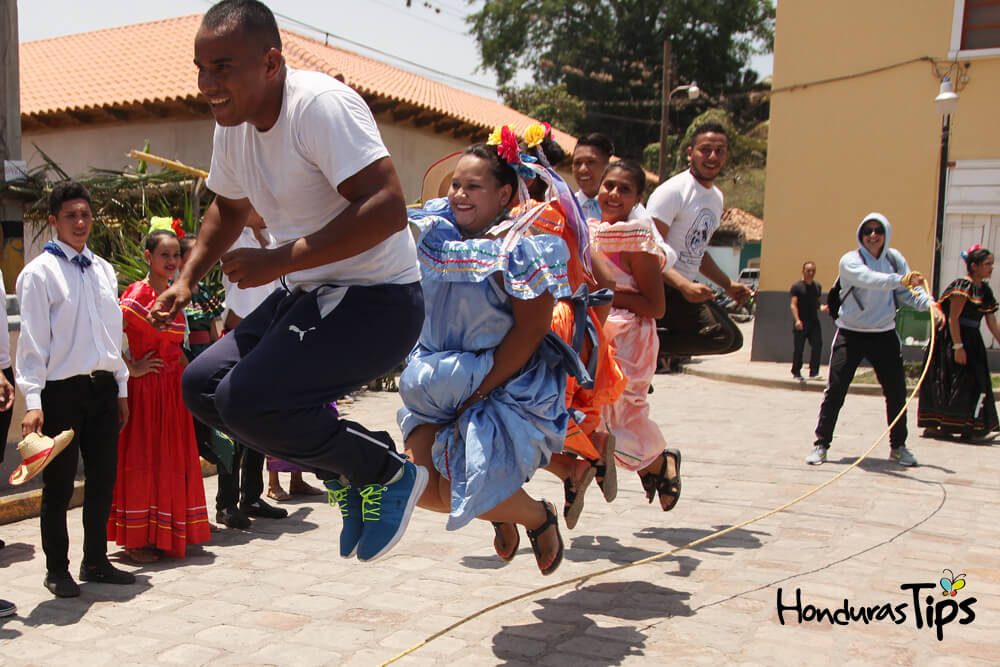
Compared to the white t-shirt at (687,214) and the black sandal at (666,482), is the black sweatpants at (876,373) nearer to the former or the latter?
the white t-shirt at (687,214)

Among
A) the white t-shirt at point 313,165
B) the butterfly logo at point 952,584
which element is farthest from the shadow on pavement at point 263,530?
the butterfly logo at point 952,584

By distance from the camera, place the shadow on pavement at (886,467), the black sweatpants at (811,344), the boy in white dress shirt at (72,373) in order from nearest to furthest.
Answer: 1. the boy in white dress shirt at (72,373)
2. the shadow on pavement at (886,467)
3. the black sweatpants at (811,344)

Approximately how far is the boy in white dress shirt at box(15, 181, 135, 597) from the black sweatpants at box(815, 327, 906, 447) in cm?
585

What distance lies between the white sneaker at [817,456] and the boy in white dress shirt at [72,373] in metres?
5.63

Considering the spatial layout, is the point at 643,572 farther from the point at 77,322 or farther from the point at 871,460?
the point at 871,460

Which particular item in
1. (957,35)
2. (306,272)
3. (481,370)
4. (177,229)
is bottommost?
(481,370)

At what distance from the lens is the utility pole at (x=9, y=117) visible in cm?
748

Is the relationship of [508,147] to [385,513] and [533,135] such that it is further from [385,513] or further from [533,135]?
[385,513]

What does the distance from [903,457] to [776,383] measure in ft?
22.5

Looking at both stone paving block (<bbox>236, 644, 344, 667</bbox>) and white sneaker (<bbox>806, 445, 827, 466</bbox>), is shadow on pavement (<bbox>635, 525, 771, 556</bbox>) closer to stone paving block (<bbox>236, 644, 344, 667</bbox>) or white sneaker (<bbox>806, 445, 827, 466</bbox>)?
stone paving block (<bbox>236, 644, 344, 667</bbox>)

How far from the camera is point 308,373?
2.92m

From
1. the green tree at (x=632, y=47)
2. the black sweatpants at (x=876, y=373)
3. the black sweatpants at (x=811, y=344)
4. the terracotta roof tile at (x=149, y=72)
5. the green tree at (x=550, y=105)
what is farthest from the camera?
the green tree at (x=632, y=47)

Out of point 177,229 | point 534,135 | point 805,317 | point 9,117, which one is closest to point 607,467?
point 534,135

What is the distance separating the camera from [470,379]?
3623 millimetres
